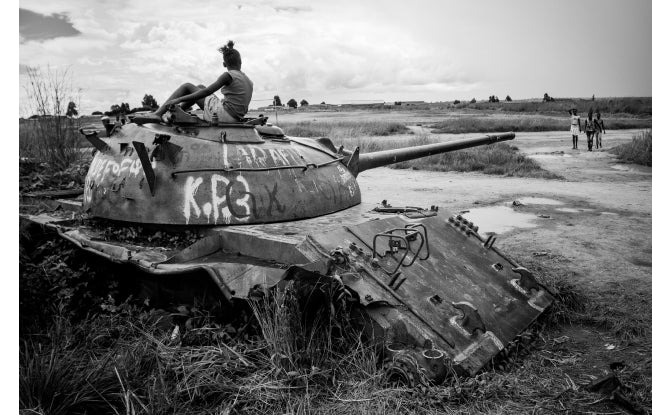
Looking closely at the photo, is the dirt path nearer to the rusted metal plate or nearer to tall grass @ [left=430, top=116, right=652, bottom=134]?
the rusted metal plate

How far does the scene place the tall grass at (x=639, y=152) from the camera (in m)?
16.8

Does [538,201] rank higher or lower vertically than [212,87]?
lower

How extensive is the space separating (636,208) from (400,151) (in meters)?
6.46

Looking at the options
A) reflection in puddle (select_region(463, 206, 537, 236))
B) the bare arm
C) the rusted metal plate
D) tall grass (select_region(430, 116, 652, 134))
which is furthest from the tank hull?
tall grass (select_region(430, 116, 652, 134))

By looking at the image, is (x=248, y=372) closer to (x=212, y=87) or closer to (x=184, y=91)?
(x=212, y=87)

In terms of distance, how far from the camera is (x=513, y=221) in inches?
398

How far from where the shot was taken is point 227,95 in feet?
17.6

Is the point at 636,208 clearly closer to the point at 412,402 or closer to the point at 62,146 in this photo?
the point at 412,402

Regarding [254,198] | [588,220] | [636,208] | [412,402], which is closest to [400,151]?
[254,198]

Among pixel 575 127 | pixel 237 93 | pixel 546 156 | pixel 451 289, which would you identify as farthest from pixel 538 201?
pixel 575 127

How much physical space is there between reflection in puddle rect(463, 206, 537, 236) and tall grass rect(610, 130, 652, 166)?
26.1 feet

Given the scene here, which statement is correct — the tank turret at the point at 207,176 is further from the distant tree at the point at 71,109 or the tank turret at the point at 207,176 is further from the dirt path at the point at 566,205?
the distant tree at the point at 71,109

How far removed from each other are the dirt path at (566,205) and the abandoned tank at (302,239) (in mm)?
2580

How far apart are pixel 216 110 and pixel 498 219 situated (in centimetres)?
641
